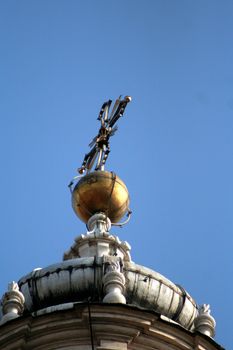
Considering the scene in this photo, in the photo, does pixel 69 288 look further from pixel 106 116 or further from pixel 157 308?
pixel 106 116

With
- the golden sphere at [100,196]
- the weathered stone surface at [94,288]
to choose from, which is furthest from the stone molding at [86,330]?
the golden sphere at [100,196]

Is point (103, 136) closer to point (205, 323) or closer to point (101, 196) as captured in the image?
point (101, 196)

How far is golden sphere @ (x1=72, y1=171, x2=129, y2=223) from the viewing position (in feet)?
104

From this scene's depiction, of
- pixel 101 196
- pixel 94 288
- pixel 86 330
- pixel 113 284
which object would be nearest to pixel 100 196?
pixel 101 196

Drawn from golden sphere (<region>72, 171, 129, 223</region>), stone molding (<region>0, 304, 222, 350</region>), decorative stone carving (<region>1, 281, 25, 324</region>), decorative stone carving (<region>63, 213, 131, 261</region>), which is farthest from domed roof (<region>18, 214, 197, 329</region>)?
golden sphere (<region>72, 171, 129, 223</region>)

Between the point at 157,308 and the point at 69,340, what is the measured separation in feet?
7.01

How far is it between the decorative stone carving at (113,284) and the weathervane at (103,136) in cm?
590

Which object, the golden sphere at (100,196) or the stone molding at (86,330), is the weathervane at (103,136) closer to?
the golden sphere at (100,196)

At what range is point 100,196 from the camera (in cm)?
3161

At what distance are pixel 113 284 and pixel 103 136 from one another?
7.17 meters

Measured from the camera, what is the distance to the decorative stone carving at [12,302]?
2769 centimetres

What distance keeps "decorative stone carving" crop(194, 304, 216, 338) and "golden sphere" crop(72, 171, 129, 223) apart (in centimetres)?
411

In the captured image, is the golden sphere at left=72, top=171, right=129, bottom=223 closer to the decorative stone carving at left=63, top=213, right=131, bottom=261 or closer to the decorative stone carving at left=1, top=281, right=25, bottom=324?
the decorative stone carving at left=63, top=213, right=131, bottom=261

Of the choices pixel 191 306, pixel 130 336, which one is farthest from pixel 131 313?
pixel 191 306
